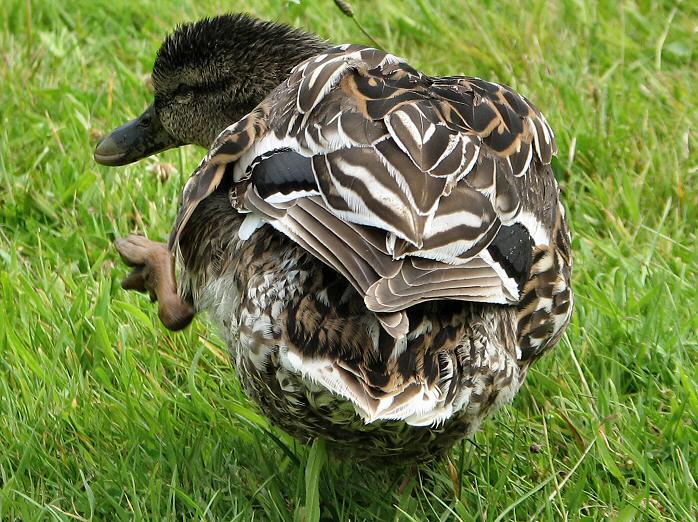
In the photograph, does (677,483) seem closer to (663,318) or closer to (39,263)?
(663,318)

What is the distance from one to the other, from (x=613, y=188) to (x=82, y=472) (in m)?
2.87

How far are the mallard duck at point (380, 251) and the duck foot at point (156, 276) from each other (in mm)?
251

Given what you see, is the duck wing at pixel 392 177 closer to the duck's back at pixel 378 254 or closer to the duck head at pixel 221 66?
the duck's back at pixel 378 254

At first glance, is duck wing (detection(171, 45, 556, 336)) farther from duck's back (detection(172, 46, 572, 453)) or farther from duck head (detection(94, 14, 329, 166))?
duck head (detection(94, 14, 329, 166))

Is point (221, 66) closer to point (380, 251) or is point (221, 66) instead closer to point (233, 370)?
point (233, 370)

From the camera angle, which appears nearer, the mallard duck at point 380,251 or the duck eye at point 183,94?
the mallard duck at point 380,251

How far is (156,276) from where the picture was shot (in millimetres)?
4516

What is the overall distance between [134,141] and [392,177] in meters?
2.07

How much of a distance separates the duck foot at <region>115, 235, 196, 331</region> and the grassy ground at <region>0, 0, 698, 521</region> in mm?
252

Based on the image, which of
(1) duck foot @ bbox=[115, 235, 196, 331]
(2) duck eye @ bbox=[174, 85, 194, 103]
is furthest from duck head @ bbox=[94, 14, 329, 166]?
(1) duck foot @ bbox=[115, 235, 196, 331]

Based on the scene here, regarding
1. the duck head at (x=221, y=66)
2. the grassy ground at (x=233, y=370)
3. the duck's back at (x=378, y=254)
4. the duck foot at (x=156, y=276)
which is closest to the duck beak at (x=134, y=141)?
the duck head at (x=221, y=66)

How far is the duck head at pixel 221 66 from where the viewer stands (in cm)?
477

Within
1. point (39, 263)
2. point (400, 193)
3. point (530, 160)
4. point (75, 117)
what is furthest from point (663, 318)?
point (75, 117)

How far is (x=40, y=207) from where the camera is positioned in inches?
220
